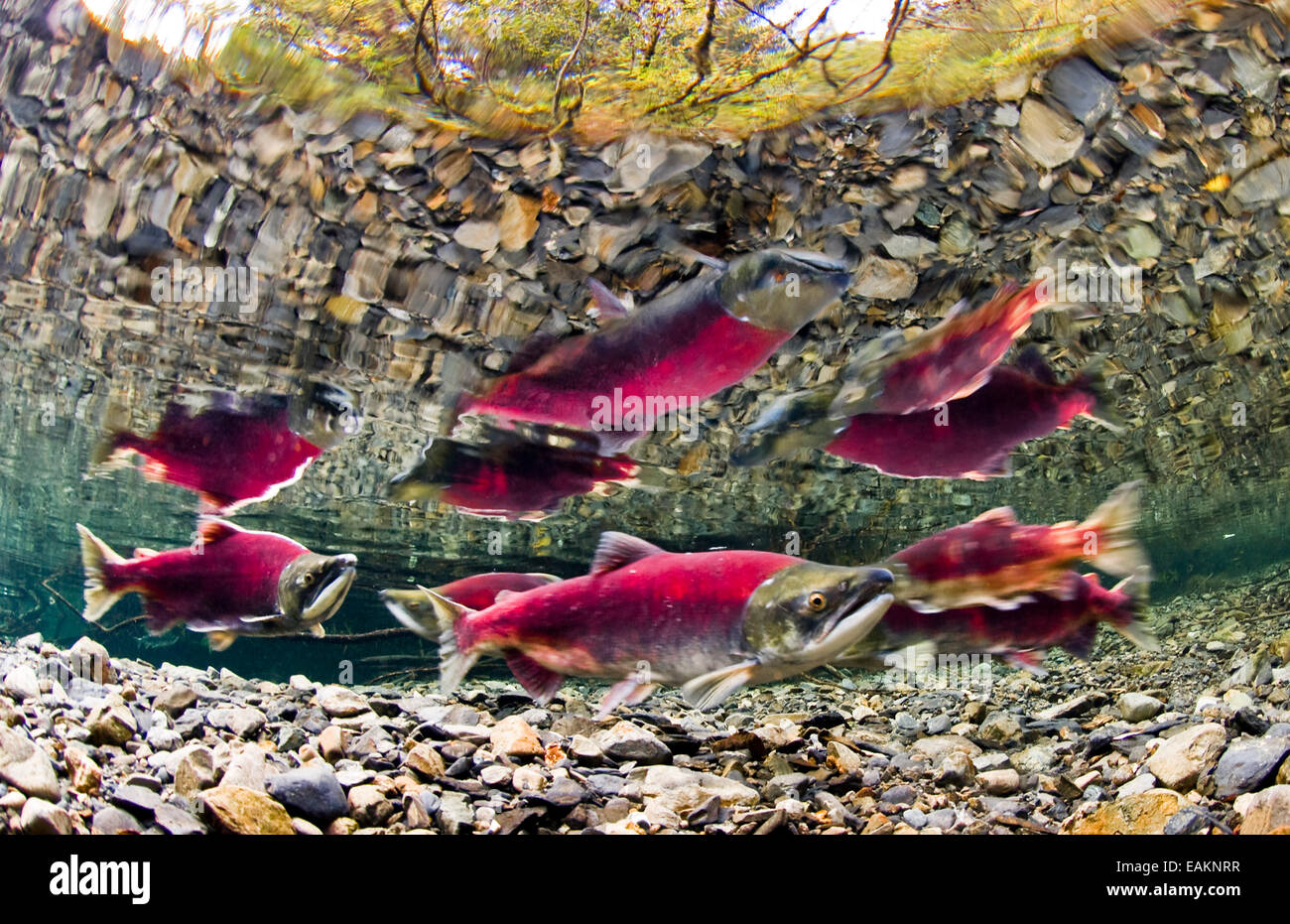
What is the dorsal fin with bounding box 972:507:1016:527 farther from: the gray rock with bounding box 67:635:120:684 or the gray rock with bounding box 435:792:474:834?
the gray rock with bounding box 67:635:120:684

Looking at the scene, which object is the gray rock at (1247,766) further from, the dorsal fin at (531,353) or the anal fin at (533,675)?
the dorsal fin at (531,353)

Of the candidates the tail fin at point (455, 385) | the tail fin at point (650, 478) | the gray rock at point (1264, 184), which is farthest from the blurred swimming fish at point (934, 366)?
the tail fin at point (650, 478)

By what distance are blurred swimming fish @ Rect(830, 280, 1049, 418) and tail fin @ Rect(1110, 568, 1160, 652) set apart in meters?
1.48

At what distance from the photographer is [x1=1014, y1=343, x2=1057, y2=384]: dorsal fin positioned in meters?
4.83

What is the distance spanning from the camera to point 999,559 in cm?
374

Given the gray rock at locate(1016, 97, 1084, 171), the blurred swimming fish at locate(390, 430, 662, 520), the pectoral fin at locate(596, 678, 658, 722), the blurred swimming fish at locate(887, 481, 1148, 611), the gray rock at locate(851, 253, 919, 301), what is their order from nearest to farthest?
the pectoral fin at locate(596, 678, 658, 722) → the blurred swimming fish at locate(887, 481, 1148, 611) → the gray rock at locate(1016, 97, 1084, 171) → the gray rock at locate(851, 253, 919, 301) → the blurred swimming fish at locate(390, 430, 662, 520)

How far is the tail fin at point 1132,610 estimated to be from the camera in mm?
4113

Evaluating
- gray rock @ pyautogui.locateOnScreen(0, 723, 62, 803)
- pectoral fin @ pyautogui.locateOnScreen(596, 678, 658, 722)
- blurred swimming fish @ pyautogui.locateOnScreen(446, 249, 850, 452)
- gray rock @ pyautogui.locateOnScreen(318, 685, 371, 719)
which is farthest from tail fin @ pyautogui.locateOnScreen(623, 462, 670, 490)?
gray rock @ pyautogui.locateOnScreen(0, 723, 62, 803)

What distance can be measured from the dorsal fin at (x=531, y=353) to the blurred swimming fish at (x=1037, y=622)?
2483 millimetres

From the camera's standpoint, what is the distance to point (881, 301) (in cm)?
546

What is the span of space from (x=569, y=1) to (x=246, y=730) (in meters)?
4.43

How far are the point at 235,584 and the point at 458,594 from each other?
1.20 m
